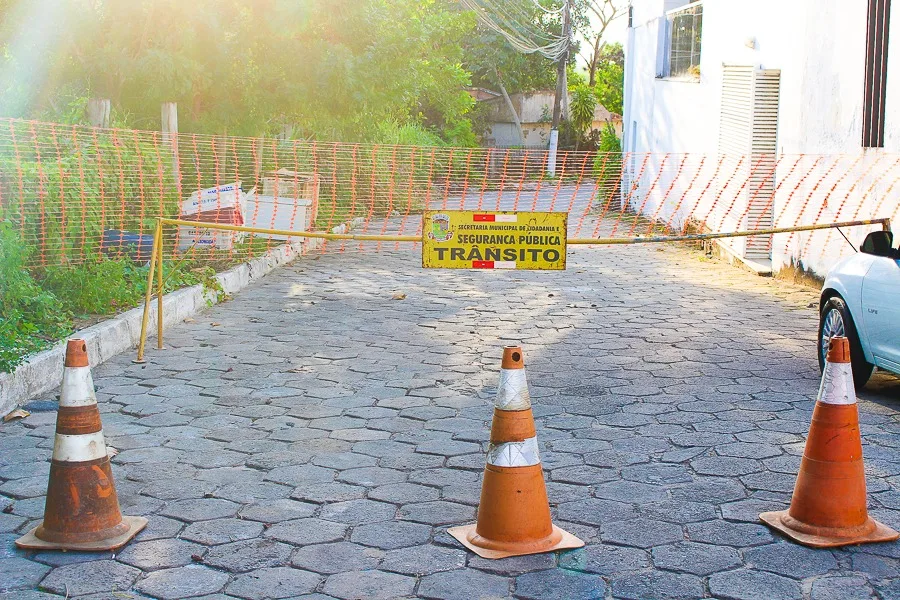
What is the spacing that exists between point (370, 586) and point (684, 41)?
686 inches

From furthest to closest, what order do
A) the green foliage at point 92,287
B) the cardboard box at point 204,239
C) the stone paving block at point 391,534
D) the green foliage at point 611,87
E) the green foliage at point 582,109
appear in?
the green foliage at point 582,109
the green foliage at point 611,87
the cardboard box at point 204,239
the green foliage at point 92,287
the stone paving block at point 391,534

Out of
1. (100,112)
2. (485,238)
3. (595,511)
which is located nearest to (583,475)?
(595,511)

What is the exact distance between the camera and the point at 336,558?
4.30m

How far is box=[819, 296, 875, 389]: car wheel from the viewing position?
23.0 ft

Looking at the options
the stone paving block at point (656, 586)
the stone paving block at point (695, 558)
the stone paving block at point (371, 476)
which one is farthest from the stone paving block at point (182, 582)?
the stone paving block at point (695, 558)

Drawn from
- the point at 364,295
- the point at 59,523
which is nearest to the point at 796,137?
the point at 364,295

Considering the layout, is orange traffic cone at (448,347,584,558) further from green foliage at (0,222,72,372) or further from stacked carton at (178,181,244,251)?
Result: stacked carton at (178,181,244,251)

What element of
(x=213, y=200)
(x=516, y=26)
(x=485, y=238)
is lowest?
(x=485, y=238)

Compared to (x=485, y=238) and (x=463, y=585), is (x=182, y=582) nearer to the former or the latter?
(x=463, y=585)

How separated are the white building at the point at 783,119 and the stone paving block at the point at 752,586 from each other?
21.2ft

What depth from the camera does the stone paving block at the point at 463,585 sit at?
12.9 feet

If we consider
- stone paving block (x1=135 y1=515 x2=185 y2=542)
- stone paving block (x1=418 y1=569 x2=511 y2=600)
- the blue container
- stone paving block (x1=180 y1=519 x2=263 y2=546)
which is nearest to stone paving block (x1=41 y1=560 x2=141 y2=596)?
stone paving block (x1=135 y1=515 x2=185 y2=542)

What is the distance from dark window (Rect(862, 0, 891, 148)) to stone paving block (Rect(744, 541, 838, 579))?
270 inches

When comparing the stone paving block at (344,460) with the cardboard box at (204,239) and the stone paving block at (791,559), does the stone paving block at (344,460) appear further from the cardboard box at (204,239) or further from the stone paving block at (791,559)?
the cardboard box at (204,239)
